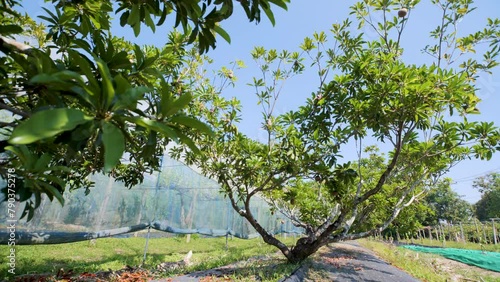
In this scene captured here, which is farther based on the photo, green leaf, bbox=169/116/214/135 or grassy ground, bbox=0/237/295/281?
grassy ground, bbox=0/237/295/281

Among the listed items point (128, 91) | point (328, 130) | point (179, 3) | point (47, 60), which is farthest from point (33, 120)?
point (328, 130)

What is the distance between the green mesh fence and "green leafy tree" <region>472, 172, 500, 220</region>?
103 ft

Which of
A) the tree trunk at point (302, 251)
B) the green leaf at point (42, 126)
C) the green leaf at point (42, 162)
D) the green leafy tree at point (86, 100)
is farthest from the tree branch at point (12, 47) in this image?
the tree trunk at point (302, 251)

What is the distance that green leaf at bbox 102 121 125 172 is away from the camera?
57 centimetres

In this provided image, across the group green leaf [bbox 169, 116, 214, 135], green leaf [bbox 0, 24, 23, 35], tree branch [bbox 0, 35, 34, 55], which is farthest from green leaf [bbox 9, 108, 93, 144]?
green leaf [bbox 0, 24, 23, 35]

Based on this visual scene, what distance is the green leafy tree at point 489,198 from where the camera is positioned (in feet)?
94.3

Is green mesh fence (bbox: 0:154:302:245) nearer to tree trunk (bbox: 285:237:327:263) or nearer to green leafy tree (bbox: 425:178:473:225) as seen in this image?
tree trunk (bbox: 285:237:327:263)

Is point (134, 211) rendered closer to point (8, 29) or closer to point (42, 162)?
point (8, 29)

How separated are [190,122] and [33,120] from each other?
13.1 inches

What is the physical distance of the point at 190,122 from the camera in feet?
2.44

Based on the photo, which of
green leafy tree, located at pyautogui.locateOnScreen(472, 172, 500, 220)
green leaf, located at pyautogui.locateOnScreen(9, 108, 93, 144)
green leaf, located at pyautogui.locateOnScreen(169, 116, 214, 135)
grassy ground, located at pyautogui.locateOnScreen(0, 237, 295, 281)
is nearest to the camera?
green leaf, located at pyautogui.locateOnScreen(9, 108, 93, 144)

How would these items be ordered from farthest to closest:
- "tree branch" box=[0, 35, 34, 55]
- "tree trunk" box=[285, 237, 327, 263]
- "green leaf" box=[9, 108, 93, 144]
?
1. "tree trunk" box=[285, 237, 327, 263]
2. "tree branch" box=[0, 35, 34, 55]
3. "green leaf" box=[9, 108, 93, 144]

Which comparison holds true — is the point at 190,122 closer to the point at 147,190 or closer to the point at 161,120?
the point at 161,120

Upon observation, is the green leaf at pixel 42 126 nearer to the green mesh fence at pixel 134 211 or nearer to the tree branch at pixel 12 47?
the tree branch at pixel 12 47
